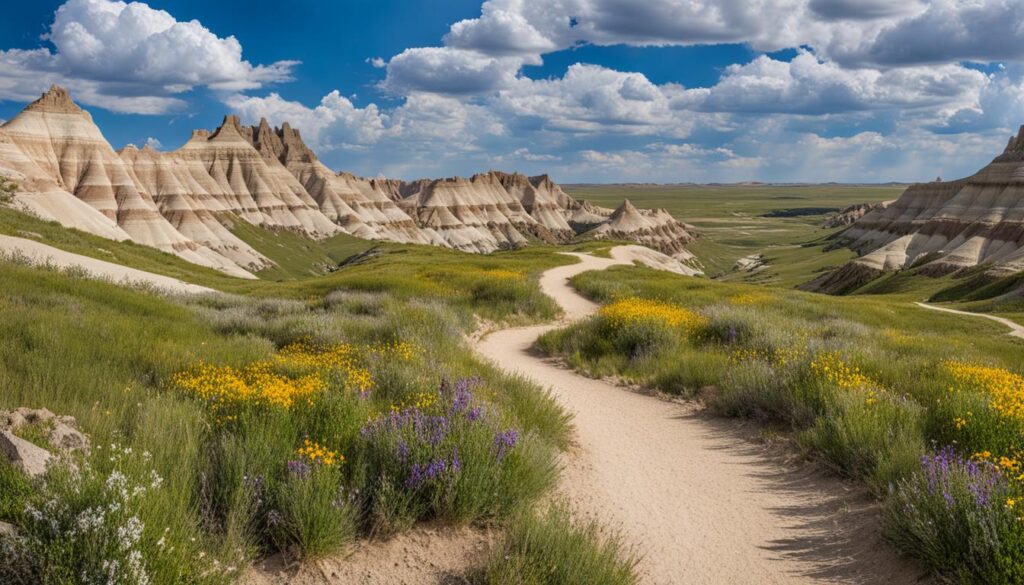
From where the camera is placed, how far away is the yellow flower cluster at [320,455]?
548cm

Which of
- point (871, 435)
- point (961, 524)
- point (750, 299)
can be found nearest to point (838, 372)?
point (871, 435)

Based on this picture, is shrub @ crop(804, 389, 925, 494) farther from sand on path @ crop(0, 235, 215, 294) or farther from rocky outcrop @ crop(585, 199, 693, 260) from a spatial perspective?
rocky outcrop @ crop(585, 199, 693, 260)

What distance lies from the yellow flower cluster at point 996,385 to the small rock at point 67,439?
9.63m

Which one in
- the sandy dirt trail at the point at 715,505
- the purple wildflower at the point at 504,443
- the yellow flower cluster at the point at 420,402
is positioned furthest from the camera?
the yellow flower cluster at the point at 420,402

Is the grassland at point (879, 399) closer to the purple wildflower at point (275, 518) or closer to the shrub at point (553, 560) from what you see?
the shrub at point (553, 560)

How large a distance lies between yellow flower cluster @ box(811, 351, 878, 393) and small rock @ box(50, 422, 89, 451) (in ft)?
31.4

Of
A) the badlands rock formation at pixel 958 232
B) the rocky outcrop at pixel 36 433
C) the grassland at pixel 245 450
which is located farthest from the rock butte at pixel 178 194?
the rocky outcrop at pixel 36 433

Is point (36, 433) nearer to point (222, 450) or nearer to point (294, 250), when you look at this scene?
point (222, 450)

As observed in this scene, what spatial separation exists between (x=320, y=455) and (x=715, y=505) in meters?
4.61

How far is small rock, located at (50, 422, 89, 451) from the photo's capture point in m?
4.82

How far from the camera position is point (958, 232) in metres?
96.5

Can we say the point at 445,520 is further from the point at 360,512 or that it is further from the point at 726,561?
the point at 726,561

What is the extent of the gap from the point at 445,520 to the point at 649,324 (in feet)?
36.0

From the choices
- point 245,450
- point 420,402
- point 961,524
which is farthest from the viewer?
point 420,402
